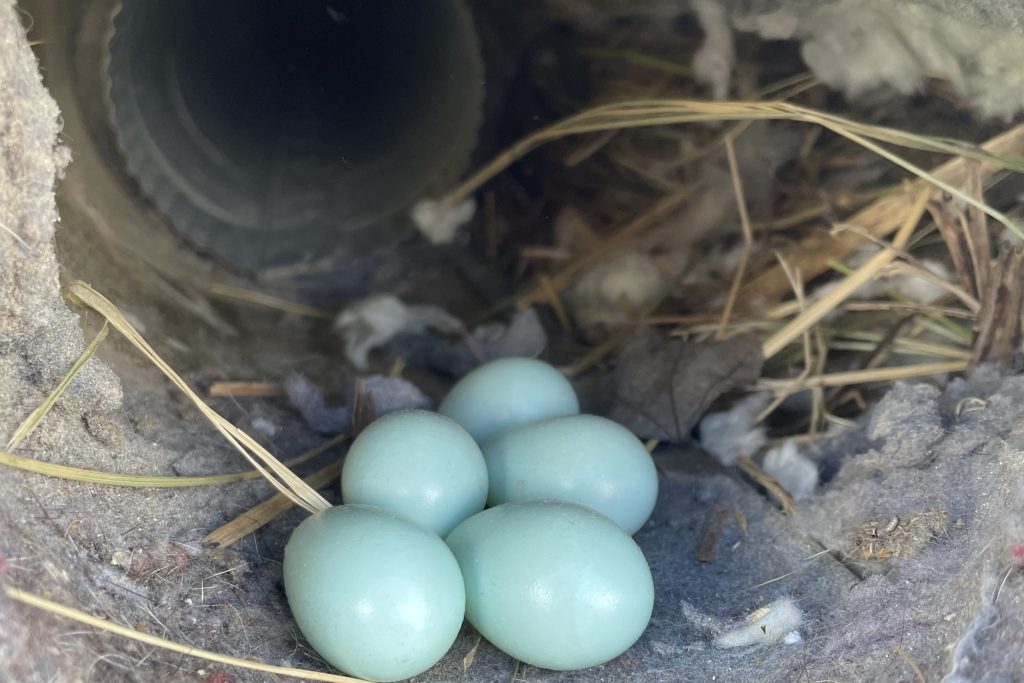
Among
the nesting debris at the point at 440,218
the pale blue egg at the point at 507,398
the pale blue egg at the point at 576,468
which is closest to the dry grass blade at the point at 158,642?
the pale blue egg at the point at 576,468

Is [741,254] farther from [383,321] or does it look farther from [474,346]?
[383,321]

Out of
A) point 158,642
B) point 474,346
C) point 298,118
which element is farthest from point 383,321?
point 158,642

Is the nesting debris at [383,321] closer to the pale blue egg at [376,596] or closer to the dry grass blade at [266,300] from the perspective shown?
the dry grass blade at [266,300]

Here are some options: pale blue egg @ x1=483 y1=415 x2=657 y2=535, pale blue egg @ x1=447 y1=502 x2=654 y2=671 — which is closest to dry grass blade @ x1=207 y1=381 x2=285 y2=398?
pale blue egg @ x1=483 y1=415 x2=657 y2=535

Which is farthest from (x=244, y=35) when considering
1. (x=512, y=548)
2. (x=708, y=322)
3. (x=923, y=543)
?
(x=923, y=543)

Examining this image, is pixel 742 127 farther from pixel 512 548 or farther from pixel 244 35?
pixel 512 548

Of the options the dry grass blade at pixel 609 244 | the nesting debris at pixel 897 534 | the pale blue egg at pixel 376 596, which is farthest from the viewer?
the dry grass blade at pixel 609 244
